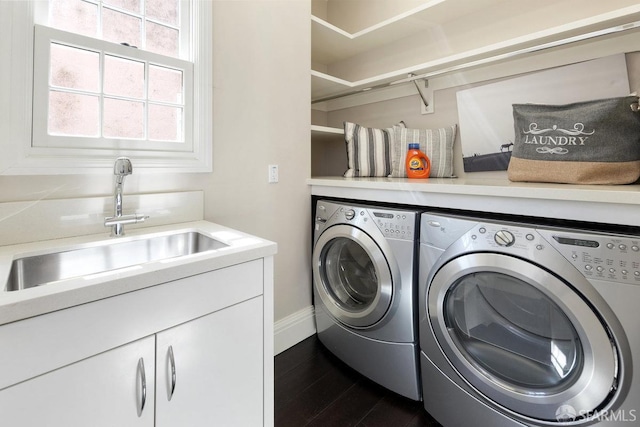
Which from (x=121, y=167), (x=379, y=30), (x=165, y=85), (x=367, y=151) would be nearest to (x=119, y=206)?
(x=121, y=167)

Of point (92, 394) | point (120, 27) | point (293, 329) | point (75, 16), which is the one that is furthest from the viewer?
point (293, 329)

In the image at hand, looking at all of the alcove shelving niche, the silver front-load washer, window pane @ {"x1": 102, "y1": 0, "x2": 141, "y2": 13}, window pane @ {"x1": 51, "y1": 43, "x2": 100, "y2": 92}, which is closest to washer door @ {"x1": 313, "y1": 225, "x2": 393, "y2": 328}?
the silver front-load washer

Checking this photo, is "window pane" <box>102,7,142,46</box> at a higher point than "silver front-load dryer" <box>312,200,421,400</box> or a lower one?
higher

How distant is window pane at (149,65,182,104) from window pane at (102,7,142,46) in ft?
0.44

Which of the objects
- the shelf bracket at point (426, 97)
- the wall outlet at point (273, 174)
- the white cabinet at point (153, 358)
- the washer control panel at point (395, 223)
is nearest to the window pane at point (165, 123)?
the wall outlet at point (273, 174)

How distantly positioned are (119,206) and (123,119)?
0.42 m

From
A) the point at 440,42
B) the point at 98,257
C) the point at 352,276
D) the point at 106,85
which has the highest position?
the point at 440,42

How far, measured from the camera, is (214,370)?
3.21ft

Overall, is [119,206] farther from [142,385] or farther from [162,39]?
[162,39]

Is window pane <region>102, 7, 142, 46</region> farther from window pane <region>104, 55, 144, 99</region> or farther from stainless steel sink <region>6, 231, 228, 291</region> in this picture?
stainless steel sink <region>6, 231, 228, 291</region>

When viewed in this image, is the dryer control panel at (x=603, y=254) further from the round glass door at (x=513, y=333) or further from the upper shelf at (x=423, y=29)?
the upper shelf at (x=423, y=29)

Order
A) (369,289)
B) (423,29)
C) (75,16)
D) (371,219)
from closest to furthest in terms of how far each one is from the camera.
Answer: (75,16)
(371,219)
(369,289)
(423,29)

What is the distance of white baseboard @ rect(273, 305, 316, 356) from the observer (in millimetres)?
1906

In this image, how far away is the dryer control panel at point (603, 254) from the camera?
2.95 ft
